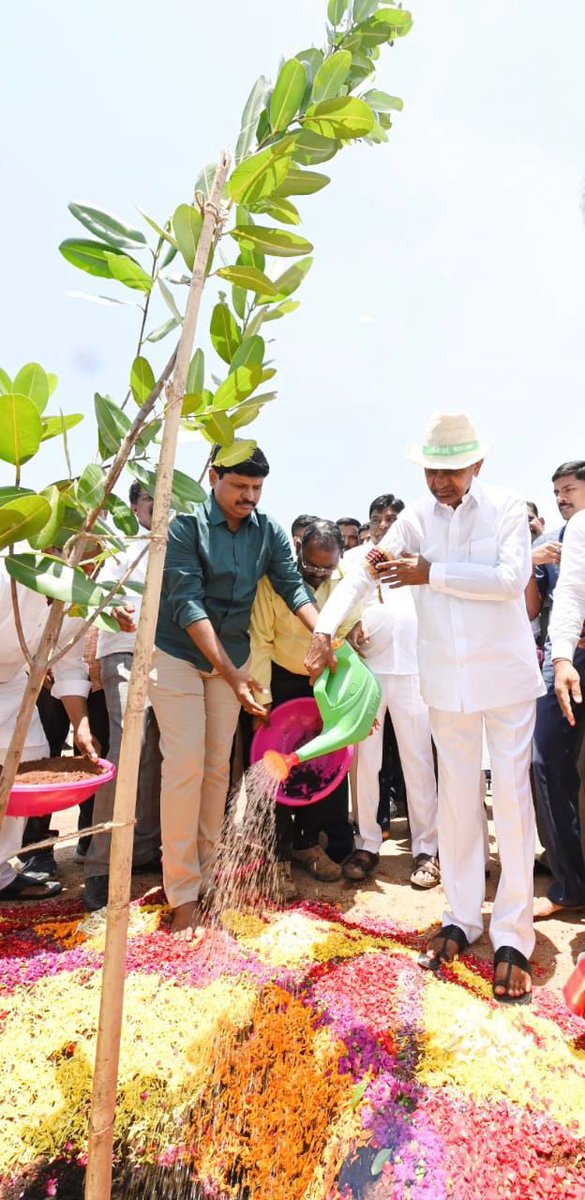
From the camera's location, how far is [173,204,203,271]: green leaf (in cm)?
113

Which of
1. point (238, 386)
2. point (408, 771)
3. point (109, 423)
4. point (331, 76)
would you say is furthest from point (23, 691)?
point (331, 76)

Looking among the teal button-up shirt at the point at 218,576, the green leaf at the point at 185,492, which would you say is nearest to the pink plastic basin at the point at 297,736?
the teal button-up shirt at the point at 218,576

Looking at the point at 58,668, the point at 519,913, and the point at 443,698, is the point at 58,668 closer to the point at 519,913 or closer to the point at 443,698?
the point at 443,698

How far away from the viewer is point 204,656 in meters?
3.29

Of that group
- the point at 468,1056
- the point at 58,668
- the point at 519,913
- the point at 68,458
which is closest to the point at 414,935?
the point at 519,913

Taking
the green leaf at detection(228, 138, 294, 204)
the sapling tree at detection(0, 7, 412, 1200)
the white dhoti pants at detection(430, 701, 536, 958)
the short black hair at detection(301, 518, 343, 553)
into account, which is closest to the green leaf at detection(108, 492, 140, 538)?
the sapling tree at detection(0, 7, 412, 1200)

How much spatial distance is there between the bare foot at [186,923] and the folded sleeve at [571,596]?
1.92 metres

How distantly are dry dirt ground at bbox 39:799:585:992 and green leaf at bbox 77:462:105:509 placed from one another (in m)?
2.55

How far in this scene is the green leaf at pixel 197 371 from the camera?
1.32 meters

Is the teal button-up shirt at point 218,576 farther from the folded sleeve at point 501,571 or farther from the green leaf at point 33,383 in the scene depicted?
the green leaf at point 33,383

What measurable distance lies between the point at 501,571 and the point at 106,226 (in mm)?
1975

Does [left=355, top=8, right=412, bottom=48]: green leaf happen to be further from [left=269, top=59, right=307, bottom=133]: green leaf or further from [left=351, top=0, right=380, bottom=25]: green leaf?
[left=269, top=59, right=307, bottom=133]: green leaf

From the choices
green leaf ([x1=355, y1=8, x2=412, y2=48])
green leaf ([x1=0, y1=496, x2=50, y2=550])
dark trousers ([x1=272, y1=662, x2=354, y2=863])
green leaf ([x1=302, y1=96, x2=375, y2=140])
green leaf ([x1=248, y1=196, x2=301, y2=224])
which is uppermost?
green leaf ([x1=355, y1=8, x2=412, y2=48])

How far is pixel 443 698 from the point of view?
2875mm
